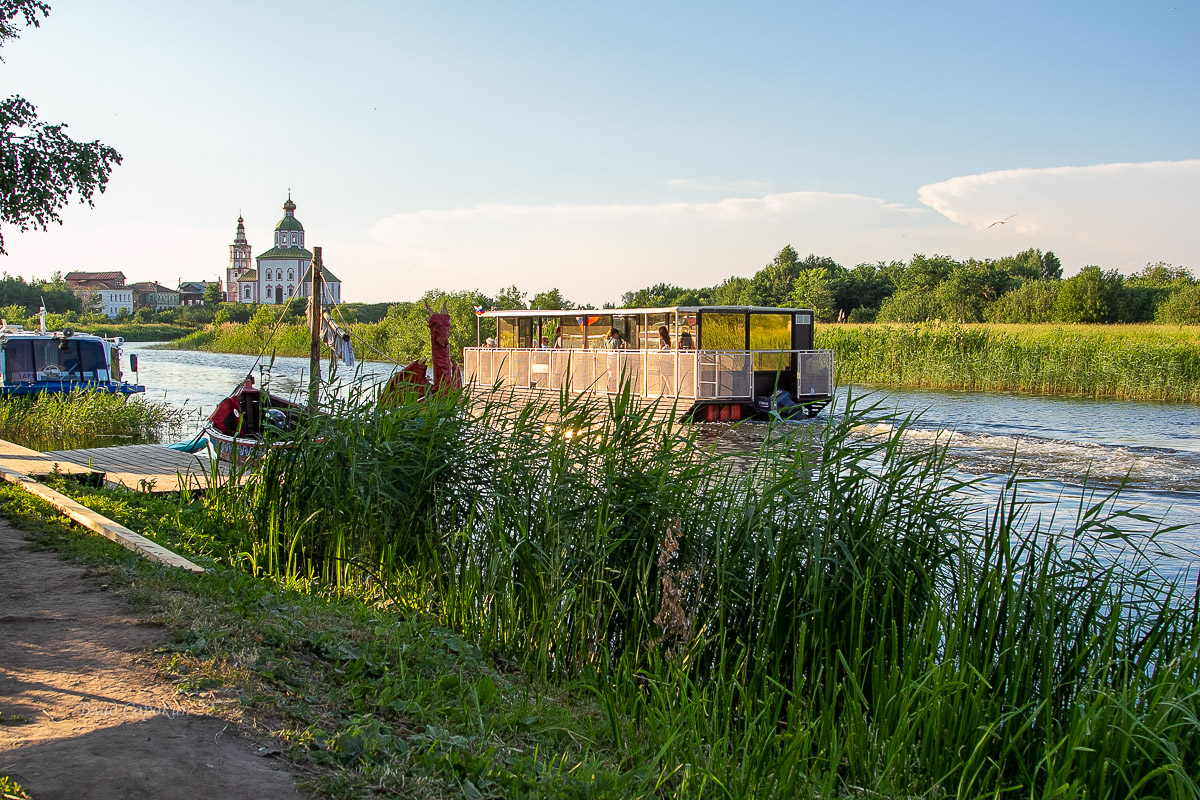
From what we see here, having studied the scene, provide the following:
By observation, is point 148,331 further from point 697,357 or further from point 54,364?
point 697,357

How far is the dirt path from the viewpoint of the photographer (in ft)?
10.3

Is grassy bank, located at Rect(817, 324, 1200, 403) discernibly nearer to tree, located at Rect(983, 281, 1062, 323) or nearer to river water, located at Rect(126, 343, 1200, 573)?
river water, located at Rect(126, 343, 1200, 573)

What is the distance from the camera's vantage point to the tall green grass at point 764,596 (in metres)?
3.96

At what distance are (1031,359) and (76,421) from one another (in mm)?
27540

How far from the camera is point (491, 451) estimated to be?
709 cm

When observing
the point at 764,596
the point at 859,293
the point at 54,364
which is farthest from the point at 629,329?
the point at 859,293

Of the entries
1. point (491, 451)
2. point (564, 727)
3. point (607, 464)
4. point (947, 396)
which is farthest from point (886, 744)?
point (947, 396)

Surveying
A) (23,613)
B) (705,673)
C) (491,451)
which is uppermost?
(491,451)

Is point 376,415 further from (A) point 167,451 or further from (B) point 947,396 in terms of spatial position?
(B) point 947,396

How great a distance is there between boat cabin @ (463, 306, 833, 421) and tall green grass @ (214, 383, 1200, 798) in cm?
1276

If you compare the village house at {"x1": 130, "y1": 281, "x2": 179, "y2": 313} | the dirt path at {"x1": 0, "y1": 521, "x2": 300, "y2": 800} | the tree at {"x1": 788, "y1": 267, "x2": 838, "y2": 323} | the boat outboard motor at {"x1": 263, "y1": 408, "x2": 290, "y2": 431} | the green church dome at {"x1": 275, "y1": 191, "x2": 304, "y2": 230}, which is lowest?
the dirt path at {"x1": 0, "y1": 521, "x2": 300, "y2": 800}

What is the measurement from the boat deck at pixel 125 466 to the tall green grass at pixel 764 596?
111 inches

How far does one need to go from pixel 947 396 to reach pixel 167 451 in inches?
914

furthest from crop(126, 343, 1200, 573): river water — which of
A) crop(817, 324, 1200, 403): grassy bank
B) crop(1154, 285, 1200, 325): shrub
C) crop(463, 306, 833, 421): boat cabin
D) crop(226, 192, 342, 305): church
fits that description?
crop(226, 192, 342, 305): church
